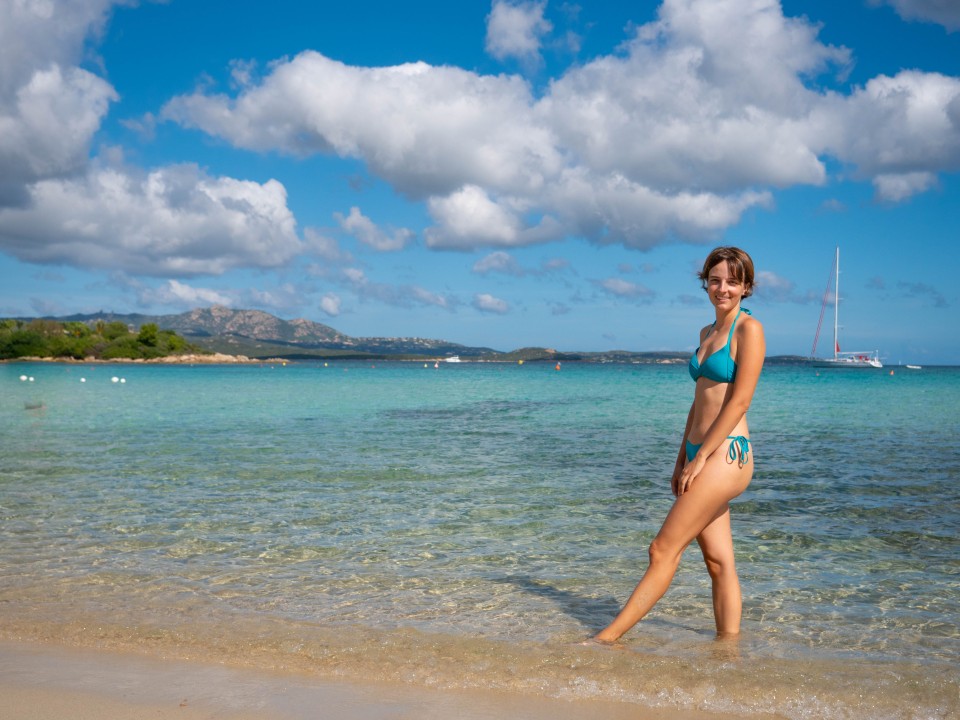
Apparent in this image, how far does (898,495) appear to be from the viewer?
11469 millimetres

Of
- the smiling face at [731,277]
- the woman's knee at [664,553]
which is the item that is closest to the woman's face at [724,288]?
the smiling face at [731,277]

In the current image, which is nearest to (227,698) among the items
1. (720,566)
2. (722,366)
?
(720,566)

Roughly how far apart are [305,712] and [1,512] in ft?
26.7

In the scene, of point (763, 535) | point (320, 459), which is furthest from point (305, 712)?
point (320, 459)

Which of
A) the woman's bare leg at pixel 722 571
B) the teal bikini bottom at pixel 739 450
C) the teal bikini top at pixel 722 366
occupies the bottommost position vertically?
the woman's bare leg at pixel 722 571

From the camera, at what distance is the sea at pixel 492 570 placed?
485 cm

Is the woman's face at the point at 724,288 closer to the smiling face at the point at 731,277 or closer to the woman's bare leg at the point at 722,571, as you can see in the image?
the smiling face at the point at 731,277

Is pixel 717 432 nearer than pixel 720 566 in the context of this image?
Yes

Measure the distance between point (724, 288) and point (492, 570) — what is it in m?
4.02

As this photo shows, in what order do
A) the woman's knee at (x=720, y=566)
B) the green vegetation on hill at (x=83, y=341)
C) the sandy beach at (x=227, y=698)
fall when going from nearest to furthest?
the sandy beach at (x=227, y=698)
the woman's knee at (x=720, y=566)
the green vegetation on hill at (x=83, y=341)

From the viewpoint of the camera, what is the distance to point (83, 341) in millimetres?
165000

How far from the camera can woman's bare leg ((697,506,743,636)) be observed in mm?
5012

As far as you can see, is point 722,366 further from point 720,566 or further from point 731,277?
point 720,566

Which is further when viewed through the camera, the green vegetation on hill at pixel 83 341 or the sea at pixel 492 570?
the green vegetation on hill at pixel 83 341
